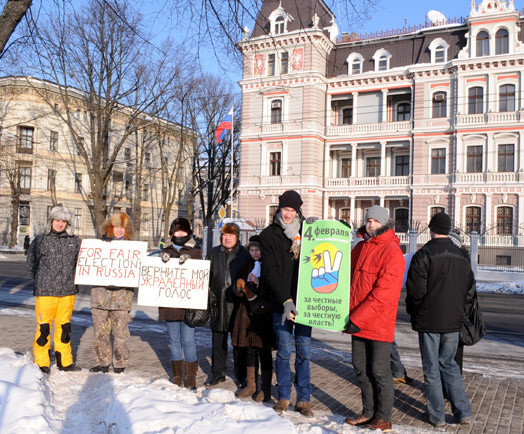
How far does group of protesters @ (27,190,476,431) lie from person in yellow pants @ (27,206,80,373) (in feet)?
0.04

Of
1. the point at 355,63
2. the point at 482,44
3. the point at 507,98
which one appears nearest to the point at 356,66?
the point at 355,63

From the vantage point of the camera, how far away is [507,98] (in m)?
33.0

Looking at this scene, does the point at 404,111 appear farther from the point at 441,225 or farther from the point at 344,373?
the point at 441,225

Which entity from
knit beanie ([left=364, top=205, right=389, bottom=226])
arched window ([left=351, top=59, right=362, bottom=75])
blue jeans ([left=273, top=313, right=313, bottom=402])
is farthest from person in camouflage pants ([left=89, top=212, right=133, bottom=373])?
arched window ([left=351, top=59, right=362, bottom=75])

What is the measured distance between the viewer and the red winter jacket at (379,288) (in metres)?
4.58

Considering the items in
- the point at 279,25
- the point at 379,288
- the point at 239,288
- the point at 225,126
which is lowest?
the point at 239,288

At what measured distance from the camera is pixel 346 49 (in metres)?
39.1

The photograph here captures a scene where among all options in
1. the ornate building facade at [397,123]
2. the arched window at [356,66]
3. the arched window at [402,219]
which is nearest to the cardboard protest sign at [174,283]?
the ornate building facade at [397,123]

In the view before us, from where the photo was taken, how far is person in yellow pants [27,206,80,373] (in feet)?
19.7

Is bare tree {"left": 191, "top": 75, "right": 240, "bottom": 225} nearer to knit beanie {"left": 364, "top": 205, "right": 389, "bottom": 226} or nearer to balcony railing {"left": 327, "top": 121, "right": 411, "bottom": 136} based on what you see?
balcony railing {"left": 327, "top": 121, "right": 411, "bottom": 136}

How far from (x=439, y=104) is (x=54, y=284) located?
113ft

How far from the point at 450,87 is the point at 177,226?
33510 millimetres

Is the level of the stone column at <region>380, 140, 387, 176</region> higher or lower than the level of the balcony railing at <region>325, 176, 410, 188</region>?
higher

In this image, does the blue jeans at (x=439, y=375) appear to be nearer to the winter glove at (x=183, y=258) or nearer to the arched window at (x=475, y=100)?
the winter glove at (x=183, y=258)
